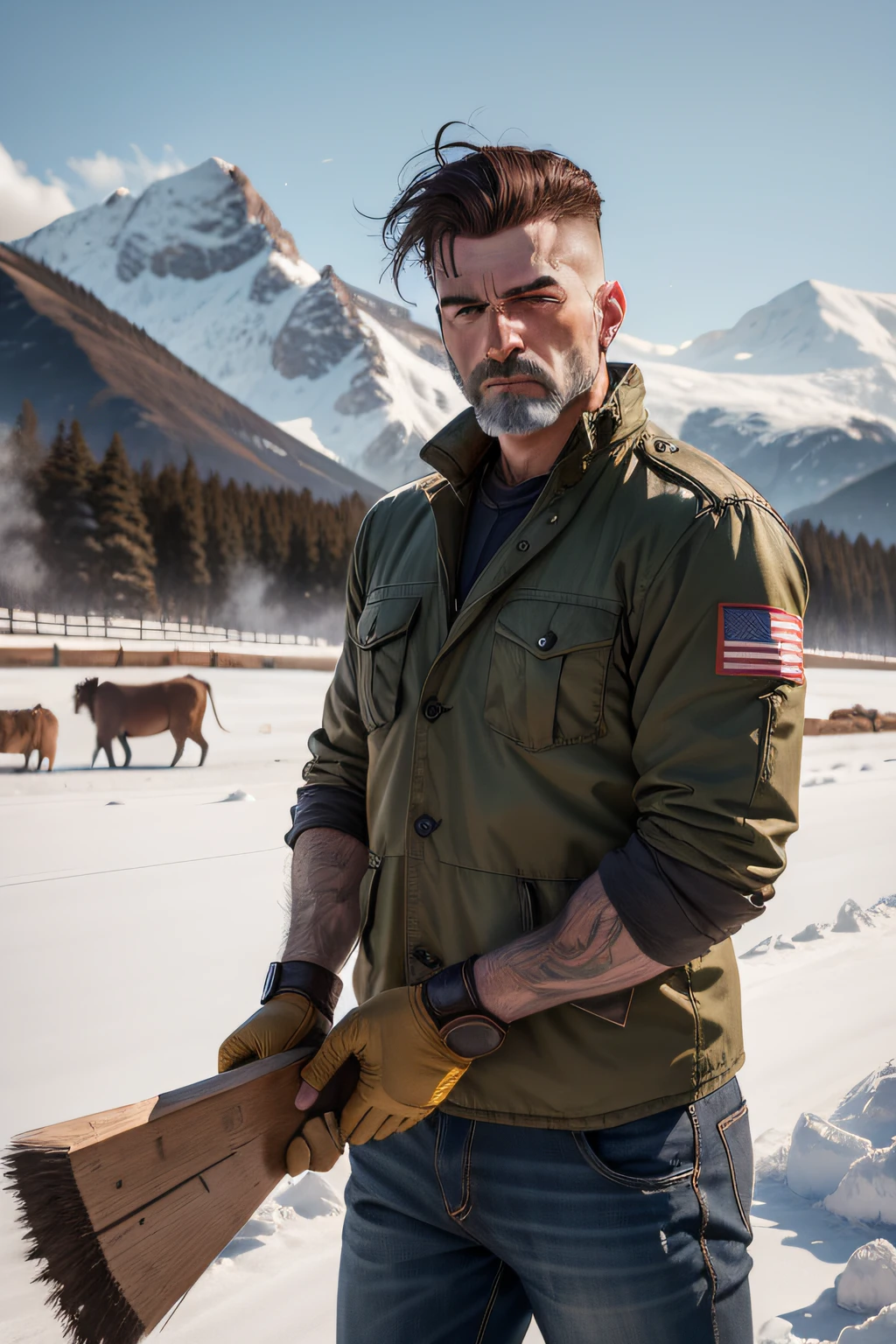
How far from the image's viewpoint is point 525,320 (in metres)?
0.91

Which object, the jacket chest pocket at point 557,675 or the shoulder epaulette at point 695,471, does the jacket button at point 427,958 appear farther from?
the shoulder epaulette at point 695,471

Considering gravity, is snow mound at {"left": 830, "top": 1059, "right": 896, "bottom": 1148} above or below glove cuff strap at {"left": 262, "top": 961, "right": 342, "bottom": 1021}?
below

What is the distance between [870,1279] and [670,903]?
1180mm

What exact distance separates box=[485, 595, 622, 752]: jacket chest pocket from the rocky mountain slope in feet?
12.1

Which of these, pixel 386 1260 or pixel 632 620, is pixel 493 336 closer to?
pixel 632 620

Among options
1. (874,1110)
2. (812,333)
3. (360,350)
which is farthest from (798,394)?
(874,1110)

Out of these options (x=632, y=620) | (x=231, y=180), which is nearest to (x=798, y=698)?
(x=632, y=620)

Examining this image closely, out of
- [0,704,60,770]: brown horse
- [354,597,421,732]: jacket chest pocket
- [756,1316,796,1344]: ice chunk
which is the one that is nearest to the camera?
[354,597,421,732]: jacket chest pocket

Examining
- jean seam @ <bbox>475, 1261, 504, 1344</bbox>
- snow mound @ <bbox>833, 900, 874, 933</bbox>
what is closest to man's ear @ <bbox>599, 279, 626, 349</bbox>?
jean seam @ <bbox>475, 1261, 504, 1344</bbox>

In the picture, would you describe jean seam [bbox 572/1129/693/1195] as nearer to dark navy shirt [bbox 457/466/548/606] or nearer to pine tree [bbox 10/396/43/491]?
dark navy shirt [bbox 457/466/548/606]

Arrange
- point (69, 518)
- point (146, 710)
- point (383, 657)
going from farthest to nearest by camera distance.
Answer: point (146, 710)
point (69, 518)
point (383, 657)

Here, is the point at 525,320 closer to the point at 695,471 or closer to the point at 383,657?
the point at 695,471

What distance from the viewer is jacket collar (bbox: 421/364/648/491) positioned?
34.2 inches

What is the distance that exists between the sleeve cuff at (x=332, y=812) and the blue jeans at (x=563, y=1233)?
0.32 m
